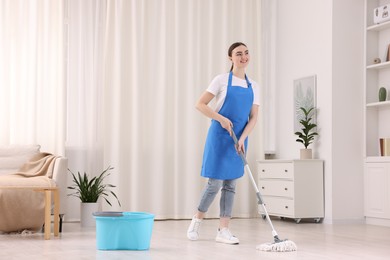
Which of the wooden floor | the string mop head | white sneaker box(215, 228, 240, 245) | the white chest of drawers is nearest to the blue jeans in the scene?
white sneaker box(215, 228, 240, 245)

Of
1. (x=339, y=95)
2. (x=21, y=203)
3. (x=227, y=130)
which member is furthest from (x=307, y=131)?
(x=21, y=203)

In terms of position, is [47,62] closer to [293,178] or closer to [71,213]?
[71,213]

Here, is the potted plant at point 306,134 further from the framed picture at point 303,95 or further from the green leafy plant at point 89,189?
the green leafy plant at point 89,189

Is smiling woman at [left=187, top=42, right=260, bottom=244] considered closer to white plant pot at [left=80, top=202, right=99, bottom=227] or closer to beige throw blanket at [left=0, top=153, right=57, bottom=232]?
beige throw blanket at [left=0, top=153, right=57, bottom=232]

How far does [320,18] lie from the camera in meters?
6.32

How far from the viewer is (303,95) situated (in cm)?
649

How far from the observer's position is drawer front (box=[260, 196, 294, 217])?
240 inches

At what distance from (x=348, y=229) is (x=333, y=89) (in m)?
1.38

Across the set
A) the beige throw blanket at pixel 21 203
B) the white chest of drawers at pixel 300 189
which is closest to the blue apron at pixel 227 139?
the beige throw blanket at pixel 21 203

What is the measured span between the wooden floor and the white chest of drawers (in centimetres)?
24

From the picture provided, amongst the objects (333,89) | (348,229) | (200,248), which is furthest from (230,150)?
(333,89)

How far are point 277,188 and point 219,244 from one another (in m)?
2.25

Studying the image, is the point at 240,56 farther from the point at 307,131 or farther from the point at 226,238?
the point at 307,131

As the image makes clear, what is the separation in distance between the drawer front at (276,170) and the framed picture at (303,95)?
0.49m
